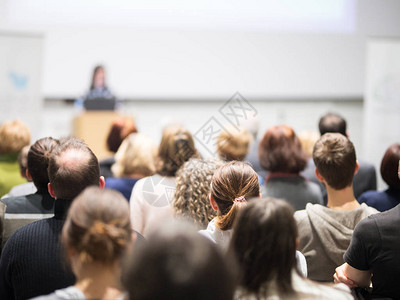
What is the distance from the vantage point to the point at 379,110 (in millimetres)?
6160

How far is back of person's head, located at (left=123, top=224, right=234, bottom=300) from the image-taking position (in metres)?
0.94

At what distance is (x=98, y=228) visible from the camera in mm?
1221

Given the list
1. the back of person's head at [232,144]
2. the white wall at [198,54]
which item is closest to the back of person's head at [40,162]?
the back of person's head at [232,144]

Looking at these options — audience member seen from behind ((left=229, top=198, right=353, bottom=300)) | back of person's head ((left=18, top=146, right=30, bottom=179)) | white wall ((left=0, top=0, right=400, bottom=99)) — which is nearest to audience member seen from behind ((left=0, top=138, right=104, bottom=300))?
audience member seen from behind ((left=229, top=198, right=353, bottom=300))

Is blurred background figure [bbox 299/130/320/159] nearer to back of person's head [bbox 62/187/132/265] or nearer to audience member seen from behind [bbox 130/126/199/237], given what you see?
audience member seen from behind [bbox 130/126/199/237]

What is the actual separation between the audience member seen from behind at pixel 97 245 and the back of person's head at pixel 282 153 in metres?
1.60

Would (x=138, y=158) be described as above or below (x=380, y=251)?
above

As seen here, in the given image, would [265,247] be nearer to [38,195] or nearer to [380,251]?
[380,251]

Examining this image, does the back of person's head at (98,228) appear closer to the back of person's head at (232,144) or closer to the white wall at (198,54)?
the back of person's head at (232,144)

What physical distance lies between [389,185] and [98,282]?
1.90 metres

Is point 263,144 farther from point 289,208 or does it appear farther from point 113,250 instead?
point 113,250

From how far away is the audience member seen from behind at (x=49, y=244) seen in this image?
5.31 feet

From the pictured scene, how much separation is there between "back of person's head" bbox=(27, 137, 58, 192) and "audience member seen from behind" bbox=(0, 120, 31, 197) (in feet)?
2.99

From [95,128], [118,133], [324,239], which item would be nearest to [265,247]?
[324,239]
